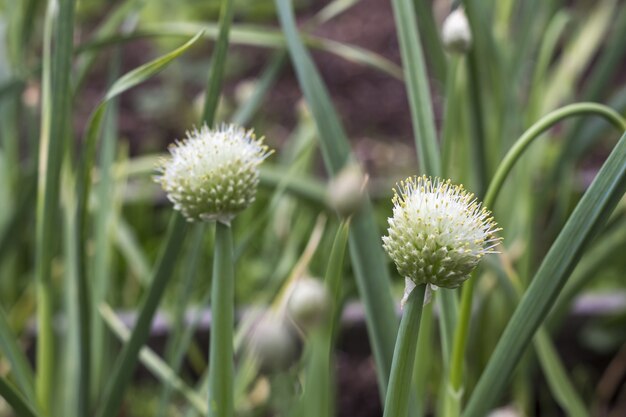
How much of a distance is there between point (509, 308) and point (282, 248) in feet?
1.53

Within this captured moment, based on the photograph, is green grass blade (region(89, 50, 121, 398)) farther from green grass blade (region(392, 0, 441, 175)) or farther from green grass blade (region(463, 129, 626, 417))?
green grass blade (region(463, 129, 626, 417))

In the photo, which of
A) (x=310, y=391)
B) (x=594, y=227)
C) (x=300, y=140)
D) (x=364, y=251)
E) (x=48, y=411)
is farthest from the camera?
(x=300, y=140)

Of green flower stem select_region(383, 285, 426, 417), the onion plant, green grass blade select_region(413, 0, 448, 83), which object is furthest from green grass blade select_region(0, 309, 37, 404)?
green grass blade select_region(413, 0, 448, 83)

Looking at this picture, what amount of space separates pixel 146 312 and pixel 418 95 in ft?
1.16

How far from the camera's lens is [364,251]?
798 mm

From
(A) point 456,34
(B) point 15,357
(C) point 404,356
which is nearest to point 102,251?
(B) point 15,357

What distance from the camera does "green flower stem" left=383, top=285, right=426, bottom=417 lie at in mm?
558

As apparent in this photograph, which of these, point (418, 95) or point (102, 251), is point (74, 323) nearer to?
point (102, 251)

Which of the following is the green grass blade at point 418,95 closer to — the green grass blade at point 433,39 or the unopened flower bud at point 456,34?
the unopened flower bud at point 456,34

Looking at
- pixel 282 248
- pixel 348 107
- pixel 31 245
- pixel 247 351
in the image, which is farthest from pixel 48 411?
pixel 348 107

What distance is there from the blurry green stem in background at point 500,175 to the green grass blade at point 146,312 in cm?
28

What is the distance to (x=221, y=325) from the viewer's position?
0.64 metres

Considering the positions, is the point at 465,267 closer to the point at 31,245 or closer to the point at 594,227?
the point at 594,227

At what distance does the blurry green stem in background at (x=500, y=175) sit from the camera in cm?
71
